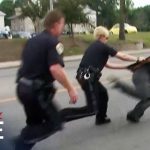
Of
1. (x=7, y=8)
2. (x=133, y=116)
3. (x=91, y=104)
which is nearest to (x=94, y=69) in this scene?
(x=91, y=104)

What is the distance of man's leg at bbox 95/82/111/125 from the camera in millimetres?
8320

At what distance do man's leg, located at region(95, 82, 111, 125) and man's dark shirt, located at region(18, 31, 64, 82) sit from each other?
6.62ft

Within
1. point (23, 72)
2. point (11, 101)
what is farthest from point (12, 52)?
point (23, 72)

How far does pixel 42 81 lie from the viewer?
636 cm

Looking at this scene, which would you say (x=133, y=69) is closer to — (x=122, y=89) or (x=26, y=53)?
(x=122, y=89)

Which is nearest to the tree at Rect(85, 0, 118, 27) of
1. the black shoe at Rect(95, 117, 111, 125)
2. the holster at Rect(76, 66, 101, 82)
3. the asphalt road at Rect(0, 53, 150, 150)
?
the asphalt road at Rect(0, 53, 150, 150)

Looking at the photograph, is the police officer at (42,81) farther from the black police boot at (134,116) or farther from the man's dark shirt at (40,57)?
the black police boot at (134,116)

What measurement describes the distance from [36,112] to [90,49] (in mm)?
2192

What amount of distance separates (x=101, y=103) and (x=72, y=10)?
81.6ft

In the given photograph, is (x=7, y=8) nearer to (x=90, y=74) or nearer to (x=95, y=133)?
(x=90, y=74)

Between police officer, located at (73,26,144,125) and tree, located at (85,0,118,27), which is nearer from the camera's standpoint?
police officer, located at (73,26,144,125)

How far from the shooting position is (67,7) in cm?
3269

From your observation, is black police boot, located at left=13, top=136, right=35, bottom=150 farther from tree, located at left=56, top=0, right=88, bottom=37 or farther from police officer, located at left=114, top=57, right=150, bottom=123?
tree, located at left=56, top=0, right=88, bottom=37

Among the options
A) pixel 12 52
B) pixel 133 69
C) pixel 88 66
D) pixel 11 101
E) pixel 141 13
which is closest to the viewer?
pixel 88 66
